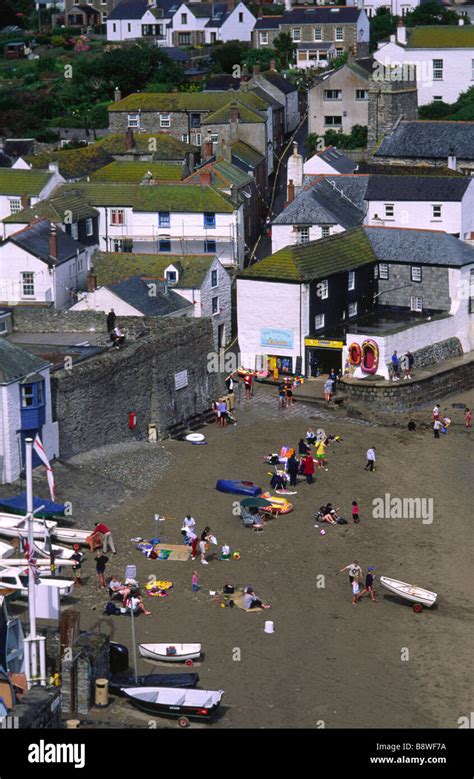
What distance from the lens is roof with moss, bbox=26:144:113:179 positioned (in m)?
83.1

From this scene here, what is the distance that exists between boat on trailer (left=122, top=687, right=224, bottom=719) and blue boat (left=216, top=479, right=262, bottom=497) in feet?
48.7

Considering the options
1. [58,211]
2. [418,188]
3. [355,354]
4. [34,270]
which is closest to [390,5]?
[418,188]

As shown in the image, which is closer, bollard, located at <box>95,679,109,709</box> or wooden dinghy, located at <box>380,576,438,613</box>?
bollard, located at <box>95,679,109,709</box>

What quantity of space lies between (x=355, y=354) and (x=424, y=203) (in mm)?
12542

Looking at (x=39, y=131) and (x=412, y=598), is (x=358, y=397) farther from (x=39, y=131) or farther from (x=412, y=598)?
(x=39, y=131)

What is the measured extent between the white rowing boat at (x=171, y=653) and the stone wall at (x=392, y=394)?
950 inches

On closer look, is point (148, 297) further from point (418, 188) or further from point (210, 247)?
point (418, 188)

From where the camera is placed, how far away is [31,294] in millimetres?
66688

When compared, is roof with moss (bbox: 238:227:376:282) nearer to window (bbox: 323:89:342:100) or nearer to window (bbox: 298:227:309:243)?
window (bbox: 298:227:309:243)

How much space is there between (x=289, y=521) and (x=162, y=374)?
10354 mm

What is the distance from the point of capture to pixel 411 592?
4216cm

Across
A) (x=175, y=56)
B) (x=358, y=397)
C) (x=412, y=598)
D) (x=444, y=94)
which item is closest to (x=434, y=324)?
(x=358, y=397)

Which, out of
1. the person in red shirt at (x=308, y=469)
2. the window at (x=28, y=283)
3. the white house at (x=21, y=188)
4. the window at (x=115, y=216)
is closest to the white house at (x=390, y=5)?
the white house at (x=21, y=188)

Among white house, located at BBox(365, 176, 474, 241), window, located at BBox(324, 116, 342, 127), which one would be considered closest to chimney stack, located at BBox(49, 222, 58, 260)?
white house, located at BBox(365, 176, 474, 241)
